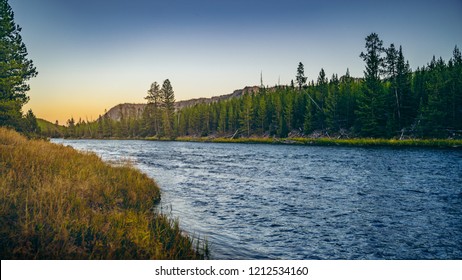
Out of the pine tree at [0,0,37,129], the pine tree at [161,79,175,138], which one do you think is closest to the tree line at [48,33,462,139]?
the pine tree at [161,79,175,138]

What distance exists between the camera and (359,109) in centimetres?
5372

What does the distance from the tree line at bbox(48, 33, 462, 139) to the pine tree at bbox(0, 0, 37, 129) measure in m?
39.3

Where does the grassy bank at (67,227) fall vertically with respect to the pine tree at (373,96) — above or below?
below

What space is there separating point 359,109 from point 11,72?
174 ft

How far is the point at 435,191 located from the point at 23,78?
98.4 feet

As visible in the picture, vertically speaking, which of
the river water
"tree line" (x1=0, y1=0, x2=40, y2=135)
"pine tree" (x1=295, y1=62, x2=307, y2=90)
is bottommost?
the river water

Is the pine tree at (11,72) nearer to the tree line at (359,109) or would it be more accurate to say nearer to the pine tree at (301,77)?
the tree line at (359,109)

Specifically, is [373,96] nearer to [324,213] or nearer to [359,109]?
[359,109]

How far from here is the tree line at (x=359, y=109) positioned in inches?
1529

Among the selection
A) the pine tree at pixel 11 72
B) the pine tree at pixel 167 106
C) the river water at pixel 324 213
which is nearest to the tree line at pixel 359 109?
the pine tree at pixel 167 106

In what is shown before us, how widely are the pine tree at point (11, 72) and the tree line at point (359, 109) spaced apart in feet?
129

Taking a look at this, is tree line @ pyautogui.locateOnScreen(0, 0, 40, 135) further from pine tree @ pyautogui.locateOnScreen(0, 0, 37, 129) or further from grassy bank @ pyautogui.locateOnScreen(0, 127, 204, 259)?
grassy bank @ pyautogui.locateOnScreen(0, 127, 204, 259)

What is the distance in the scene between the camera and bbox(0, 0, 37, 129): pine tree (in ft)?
70.0

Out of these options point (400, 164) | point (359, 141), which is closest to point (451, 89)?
point (359, 141)
